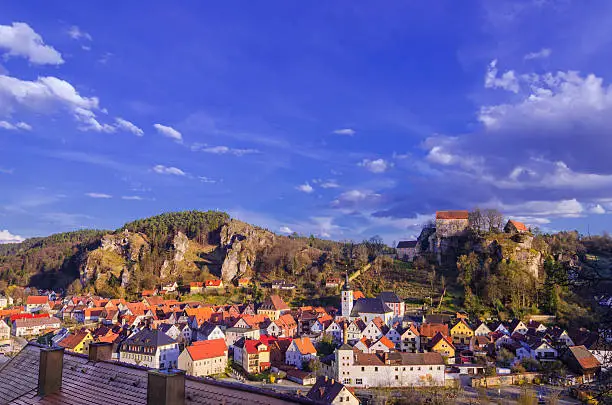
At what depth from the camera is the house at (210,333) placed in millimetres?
36031

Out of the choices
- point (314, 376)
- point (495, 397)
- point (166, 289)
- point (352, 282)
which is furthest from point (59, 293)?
point (495, 397)

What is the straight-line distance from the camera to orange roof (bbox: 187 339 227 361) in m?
27.7

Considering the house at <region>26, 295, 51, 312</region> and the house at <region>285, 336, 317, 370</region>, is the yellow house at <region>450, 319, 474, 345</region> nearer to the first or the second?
the house at <region>285, 336, 317, 370</region>

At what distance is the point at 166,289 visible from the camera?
221ft

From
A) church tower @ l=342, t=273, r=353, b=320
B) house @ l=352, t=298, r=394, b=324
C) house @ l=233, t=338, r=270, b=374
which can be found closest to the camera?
house @ l=233, t=338, r=270, b=374

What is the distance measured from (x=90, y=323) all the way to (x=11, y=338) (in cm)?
724

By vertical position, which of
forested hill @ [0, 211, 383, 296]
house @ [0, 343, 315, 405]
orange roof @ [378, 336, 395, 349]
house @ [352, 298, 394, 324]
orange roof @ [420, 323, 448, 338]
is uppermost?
forested hill @ [0, 211, 383, 296]

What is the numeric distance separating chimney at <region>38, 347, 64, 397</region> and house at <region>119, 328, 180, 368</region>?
74.9ft

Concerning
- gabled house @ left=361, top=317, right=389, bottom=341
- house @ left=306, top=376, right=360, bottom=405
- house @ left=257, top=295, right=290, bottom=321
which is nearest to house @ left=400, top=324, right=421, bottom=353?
gabled house @ left=361, top=317, right=389, bottom=341

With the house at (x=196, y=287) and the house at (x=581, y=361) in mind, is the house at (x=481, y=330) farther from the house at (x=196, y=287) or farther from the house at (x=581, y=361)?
the house at (x=196, y=287)

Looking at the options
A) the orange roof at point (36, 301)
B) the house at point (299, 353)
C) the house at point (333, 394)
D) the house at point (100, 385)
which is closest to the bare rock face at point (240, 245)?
the orange roof at point (36, 301)

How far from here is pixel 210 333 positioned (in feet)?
118

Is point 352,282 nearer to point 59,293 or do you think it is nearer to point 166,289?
point 166,289

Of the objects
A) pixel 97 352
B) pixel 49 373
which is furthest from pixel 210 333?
pixel 49 373
